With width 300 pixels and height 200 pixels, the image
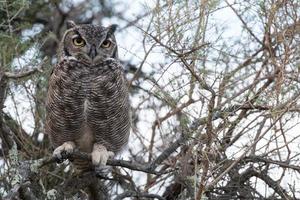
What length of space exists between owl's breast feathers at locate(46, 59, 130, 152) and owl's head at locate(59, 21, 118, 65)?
0.05 m

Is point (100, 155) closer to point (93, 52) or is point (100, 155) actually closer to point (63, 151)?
point (63, 151)

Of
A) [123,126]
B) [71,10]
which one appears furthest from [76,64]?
[71,10]

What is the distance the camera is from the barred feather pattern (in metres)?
3.94

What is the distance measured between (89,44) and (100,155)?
64cm

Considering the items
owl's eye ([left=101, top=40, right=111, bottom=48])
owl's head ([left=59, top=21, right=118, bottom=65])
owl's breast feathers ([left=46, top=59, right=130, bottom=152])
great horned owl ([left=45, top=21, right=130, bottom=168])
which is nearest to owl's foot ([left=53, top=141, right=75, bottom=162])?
great horned owl ([left=45, top=21, right=130, bottom=168])

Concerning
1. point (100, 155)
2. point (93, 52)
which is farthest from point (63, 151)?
point (93, 52)

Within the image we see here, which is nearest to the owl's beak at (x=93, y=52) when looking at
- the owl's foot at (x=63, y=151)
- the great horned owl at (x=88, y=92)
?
the great horned owl at (x=88, y=92)

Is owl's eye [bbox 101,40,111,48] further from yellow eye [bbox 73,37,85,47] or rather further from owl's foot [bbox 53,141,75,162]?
owl's foot [bbox 53,141,75,162]

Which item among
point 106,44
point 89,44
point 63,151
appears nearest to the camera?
point 63,151

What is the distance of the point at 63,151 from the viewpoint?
387 centimetres

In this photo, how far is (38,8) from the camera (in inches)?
227

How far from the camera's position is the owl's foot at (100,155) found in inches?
155

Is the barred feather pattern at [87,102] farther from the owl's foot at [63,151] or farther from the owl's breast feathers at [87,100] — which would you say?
the owl's foot at [63,151]

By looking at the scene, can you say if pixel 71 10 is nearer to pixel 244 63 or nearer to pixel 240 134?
pixel 244 63
